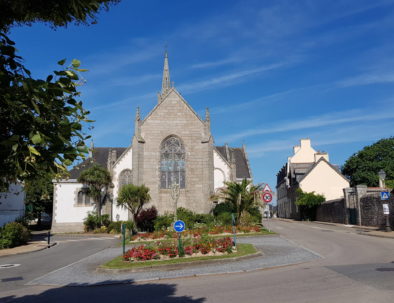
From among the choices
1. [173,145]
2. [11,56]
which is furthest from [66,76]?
[173,145]

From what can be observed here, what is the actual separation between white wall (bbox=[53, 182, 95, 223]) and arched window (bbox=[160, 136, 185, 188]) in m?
9.78

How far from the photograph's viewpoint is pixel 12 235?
75.5 ft

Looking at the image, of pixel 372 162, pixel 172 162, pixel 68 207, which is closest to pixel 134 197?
pixel 172 162

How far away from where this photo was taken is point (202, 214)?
1236 inches

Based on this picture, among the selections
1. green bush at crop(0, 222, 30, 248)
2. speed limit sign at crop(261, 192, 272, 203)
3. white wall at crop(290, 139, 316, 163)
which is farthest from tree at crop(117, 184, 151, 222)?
white wall at crop(290, 139, 316, 163)

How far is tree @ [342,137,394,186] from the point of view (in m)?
55.1

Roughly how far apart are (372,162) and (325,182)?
445 inches

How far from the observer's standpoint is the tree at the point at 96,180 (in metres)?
35.5

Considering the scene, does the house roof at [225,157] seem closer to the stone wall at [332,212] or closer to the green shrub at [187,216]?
the stone wall at [332,212]

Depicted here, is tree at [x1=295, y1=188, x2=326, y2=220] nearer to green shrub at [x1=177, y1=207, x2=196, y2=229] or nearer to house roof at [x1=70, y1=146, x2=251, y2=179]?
house roof at [x1=70, y1=146, x2=251, y2=179]

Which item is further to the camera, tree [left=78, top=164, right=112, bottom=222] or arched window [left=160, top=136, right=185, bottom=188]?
tree [left=78, top=164, right=112, bottom=222]

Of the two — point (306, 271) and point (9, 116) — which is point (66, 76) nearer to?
point (9, 116)

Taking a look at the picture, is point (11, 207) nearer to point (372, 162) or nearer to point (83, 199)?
point (83, 199)

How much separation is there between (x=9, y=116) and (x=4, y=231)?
22382 mm
